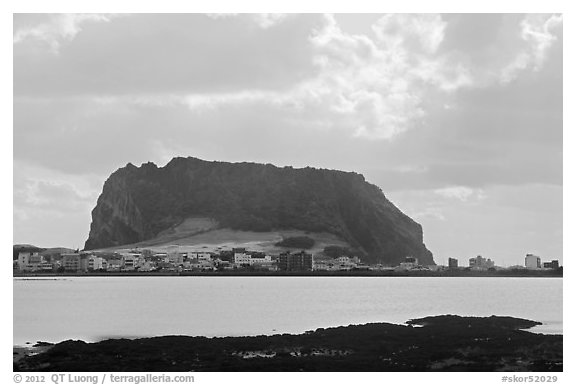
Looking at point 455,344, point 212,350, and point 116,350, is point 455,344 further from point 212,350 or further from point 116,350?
point 116,350

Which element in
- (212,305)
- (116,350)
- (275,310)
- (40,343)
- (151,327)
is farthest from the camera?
(212,305)

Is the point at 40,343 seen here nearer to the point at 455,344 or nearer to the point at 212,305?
the point at 455,344

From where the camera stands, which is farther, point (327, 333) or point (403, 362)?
point (327, 333)

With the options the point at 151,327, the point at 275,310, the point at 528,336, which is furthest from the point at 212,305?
the point at 528,336
